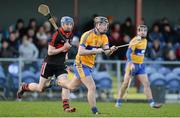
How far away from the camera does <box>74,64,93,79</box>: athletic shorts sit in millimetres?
16578

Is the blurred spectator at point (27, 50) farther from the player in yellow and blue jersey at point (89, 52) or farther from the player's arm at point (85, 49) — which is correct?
the player's arm at point (85, 49)

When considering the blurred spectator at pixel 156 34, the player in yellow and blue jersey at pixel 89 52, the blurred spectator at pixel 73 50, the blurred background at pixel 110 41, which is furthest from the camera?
the blurred spectator at pixel 156 34

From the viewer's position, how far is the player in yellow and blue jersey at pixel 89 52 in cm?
1644

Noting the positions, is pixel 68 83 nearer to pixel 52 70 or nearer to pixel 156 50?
pixel 52 70

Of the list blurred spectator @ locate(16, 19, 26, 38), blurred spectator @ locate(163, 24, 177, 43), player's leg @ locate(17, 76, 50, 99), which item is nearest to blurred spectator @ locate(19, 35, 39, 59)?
blurred spectator @ locate(16, 19, 26, 38)

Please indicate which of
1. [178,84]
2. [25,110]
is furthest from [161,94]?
[25,110]

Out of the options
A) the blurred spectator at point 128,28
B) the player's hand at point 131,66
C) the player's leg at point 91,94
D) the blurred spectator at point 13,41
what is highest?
the blurred spectator at point 128,28

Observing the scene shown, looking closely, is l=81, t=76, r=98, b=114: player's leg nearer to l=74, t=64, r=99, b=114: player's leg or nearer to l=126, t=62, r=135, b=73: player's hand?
l=74, t=64, r=99, b=114: player's leg

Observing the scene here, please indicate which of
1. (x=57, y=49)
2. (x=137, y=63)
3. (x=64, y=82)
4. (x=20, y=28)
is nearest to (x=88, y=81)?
(x=64, y=82)

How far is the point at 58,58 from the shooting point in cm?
1722

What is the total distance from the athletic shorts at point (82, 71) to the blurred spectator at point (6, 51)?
839 centimetres

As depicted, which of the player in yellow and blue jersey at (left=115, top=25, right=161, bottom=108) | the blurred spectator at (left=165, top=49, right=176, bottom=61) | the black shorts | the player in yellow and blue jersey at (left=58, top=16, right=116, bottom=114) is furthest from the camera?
the blurred spectator at (left=165, top=49, right=176, bottom=61)

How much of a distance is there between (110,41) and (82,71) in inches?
402

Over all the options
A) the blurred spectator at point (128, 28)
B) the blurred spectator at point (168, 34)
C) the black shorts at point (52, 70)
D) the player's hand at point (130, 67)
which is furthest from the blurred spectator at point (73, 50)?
the black shorts at point (52, 70)
